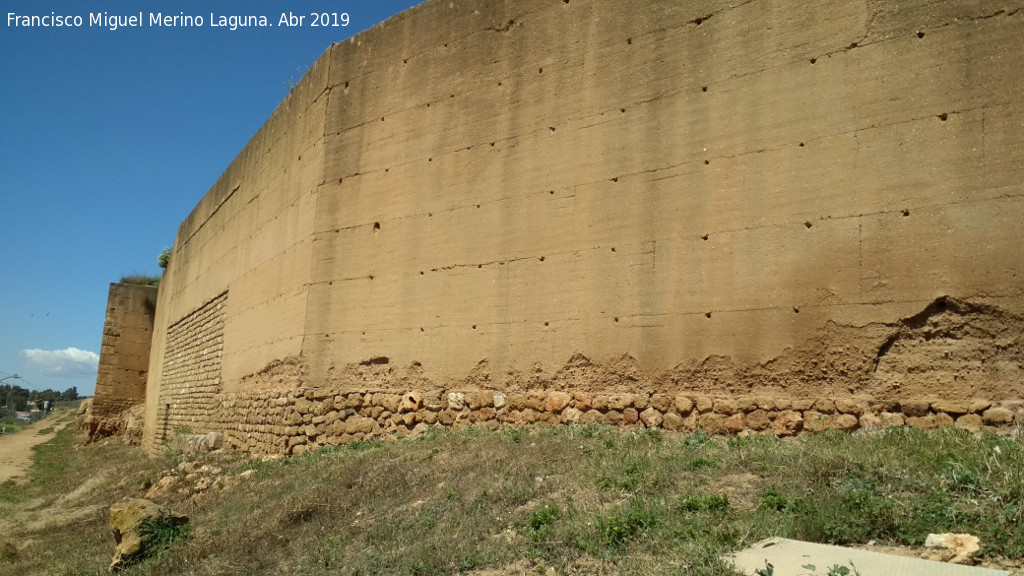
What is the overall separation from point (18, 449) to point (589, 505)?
2337 cm

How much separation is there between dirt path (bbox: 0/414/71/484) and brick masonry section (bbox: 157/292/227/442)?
3.33 m

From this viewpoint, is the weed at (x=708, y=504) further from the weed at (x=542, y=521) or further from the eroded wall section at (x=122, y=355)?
the eroded wall section at (x=122, y=355)

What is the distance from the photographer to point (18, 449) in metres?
22.4

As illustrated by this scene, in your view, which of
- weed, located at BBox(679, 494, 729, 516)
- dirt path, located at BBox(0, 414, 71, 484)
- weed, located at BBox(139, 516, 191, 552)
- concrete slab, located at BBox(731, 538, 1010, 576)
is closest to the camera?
concrete slab, located at BBox(731, 538, 1010, 576)

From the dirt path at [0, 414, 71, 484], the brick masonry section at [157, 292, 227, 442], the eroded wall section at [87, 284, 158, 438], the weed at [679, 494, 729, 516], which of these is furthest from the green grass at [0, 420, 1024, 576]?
the eroded wall section at [87, 284, 158, 438]

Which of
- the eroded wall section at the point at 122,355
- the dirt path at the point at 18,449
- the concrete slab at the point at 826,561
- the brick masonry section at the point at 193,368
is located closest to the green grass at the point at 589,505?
the concrete slab at the point at 826,561

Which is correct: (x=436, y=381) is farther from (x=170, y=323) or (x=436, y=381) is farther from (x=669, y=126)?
(x=170, y=323)

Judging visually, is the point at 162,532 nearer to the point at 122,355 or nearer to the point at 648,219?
the point at 648,219

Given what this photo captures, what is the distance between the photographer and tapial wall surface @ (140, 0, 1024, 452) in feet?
18.9

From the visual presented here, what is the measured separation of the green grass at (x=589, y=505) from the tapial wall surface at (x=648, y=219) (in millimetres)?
676

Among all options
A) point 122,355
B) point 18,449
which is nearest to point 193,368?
point 122,355

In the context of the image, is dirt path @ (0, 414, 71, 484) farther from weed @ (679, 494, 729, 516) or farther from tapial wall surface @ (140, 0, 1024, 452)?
weed @ (679, 494, 729, 516)

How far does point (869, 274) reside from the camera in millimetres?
5973

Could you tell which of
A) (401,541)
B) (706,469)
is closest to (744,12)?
(706,469)
